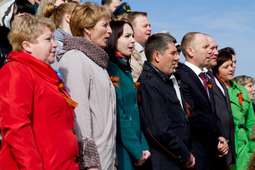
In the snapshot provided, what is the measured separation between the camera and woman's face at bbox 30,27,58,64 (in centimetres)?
327

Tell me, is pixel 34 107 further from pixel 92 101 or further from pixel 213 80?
pixel 213 80

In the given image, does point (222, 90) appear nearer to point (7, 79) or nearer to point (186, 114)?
point (186, 114)

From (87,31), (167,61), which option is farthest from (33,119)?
(167,61)

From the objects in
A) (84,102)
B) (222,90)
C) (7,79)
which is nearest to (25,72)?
(7,79)

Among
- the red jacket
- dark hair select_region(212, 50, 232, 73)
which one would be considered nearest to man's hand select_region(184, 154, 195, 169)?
the red jacket

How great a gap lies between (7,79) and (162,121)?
2348mm

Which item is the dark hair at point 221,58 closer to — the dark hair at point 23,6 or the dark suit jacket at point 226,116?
the dark suit jacket at point 226,116

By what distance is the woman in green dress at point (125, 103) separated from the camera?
420 cm

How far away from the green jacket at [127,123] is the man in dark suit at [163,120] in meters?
0.36

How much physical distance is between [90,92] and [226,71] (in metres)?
4.41

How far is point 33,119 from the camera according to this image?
3059 millimetres

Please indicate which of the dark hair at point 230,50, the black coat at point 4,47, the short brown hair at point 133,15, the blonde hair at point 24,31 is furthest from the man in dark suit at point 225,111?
the blonde hair at point 24,31

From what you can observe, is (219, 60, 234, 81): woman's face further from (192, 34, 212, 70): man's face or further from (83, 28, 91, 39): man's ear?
(83, 28, 91, 39): man's ear

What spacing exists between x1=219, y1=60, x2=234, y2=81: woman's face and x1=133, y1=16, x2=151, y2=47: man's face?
1.69 m
